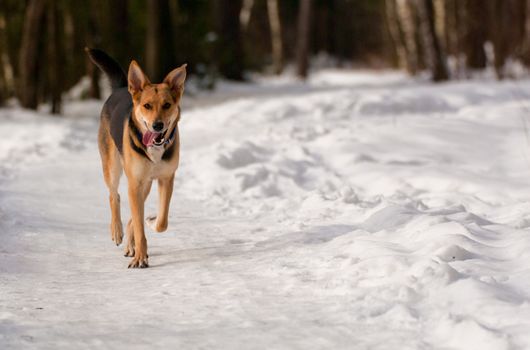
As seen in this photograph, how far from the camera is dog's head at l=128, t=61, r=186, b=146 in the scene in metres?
5.46

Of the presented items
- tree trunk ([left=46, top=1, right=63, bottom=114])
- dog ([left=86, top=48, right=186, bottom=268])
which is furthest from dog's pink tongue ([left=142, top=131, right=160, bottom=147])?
tree trunk ([left=46, top=1, right=63, bottom=114])

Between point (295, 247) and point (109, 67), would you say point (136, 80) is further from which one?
point (295, 247)

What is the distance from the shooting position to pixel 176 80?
230 inches

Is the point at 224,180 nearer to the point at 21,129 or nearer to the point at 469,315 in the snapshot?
the point at 469,315

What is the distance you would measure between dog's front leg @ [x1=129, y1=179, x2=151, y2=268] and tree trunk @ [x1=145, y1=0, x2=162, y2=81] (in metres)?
14.0

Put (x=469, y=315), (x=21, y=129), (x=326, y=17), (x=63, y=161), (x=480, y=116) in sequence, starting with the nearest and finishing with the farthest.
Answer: (x=469, y=315)
(x=63, y=161)
(x=480, y=116)
(x=21, y=129)
(x=326, y=17)

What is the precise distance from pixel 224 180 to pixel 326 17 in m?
53.0

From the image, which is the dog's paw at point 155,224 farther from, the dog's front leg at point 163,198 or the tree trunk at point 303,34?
the tree trunk at point 303,34

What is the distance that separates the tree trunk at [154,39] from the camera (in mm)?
19531

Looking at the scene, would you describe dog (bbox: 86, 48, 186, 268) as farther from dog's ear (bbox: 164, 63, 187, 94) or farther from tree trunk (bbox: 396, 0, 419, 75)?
tree trunk (bbox: 396, 0, 419, 75)

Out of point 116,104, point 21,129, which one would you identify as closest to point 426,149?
point 116,104

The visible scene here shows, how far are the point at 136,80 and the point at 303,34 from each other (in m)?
24.1

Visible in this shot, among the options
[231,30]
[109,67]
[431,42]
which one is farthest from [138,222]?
[231,30]

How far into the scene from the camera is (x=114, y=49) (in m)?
21.1
